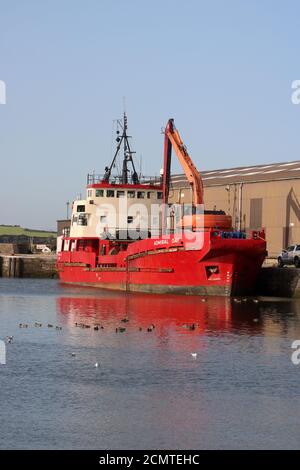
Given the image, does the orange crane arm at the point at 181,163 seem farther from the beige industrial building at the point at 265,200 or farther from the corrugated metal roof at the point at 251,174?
the corrugated metal roof at the point at 251,174

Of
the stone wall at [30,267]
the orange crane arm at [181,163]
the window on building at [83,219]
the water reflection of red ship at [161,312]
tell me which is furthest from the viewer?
the stone wall at [30,267]

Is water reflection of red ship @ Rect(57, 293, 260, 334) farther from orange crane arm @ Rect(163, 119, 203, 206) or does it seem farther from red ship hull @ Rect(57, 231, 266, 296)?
orange crane arm @ Rect(163, 119, 203, 206)

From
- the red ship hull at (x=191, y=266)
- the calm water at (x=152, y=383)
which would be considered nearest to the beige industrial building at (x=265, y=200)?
the red ship hull at (x=191, y=266)

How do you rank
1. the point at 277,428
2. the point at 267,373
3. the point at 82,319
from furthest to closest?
the point at 82,319, the point at 267,373, the point at 277,428

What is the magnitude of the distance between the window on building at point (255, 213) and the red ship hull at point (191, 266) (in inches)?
594

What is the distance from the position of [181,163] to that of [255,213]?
12.9 metres

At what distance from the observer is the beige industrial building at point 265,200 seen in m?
73.6

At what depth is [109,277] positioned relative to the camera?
2667 inches

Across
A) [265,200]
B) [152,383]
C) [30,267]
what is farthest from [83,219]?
[152,383]

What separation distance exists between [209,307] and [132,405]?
26349 mm

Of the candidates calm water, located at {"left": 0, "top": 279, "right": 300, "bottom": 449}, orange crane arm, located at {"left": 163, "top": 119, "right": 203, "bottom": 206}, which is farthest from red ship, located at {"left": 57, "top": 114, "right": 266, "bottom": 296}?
calm water, located at {"left": 0, "top": 279, "right": 300, "bottom": 449}

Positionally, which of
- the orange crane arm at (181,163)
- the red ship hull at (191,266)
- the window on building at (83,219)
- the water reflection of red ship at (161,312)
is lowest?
the water reflection of red ship at (161,312)
